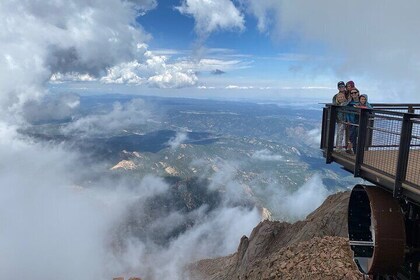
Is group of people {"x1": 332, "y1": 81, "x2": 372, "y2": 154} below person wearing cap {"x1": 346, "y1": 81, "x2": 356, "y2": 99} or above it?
below

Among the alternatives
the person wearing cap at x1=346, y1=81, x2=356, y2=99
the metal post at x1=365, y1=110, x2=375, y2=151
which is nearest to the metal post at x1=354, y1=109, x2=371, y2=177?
the metal post at x1=365, y1=110, x2=375, y2=151

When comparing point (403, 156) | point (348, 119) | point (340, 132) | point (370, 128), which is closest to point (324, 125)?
point (340, 132)

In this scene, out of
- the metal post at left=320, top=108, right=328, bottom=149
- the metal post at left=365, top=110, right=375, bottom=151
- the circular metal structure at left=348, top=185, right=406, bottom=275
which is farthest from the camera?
the metal post at left=320, top=108, right=328, bottom=149

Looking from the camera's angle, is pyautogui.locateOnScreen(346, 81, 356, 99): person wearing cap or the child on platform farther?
pyautogui.locateOnScreen(346, 81, 356, 99): person wearing cap

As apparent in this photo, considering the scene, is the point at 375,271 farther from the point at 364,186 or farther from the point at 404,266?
the point at 364,186

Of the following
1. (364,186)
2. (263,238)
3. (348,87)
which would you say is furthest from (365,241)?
(263,238)

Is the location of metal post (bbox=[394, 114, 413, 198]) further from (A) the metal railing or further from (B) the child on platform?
(B) the child on platform

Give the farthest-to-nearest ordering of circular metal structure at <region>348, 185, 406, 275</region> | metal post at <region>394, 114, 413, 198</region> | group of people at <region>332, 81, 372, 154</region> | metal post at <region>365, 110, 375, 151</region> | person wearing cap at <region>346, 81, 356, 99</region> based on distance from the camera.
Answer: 1. person wearing cap at <region>346, 81, 356, 99</region>
2. group of people at <region>332, 81, 372, 154</region>
3. metal post at <region>365, 110, 375, 151</region>
4. circular metal structure at <region>348, 185, 406, 275</region>
5. metal post at <region>394, 114, 413, 198</region>

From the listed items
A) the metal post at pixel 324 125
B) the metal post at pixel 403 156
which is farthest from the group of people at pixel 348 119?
the metal post at pixel 403 156

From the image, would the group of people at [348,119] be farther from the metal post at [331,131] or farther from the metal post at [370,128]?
the metal post at [370,128]
